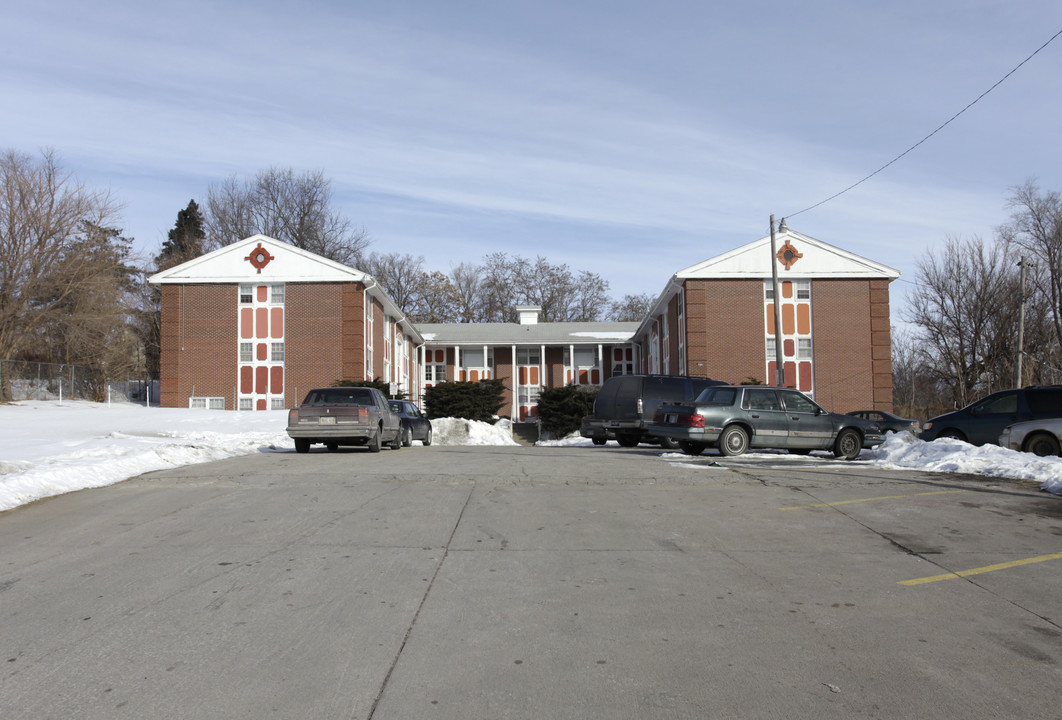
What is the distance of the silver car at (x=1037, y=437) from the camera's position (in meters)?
15.8

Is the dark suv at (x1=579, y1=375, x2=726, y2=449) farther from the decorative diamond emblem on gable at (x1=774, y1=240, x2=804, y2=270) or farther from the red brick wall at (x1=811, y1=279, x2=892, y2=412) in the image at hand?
the red brick wall at (x1=811, y1=279, x2=892, y2=412)

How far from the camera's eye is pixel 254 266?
140 ft

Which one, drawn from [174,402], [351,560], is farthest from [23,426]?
[351,560]

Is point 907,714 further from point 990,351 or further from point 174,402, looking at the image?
point 990,351

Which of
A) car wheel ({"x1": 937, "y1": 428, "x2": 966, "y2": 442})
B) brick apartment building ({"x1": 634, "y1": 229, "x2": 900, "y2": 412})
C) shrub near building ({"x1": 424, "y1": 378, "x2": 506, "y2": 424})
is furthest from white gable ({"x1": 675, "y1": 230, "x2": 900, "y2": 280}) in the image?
car wheel ({"x1": 937, "y1": 428, "x2": 966, "y2": 442})

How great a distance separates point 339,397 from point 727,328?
2759cm

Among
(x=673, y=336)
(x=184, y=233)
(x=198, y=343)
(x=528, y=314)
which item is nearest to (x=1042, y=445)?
(x=673, y=336)

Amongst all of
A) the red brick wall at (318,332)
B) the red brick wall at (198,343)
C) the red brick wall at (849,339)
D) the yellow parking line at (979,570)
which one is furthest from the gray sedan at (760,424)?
the red brick wall at (198,343)

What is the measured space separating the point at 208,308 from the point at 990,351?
4424cm

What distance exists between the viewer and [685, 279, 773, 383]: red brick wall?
140 feet

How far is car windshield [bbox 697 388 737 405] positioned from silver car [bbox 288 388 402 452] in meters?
7.45

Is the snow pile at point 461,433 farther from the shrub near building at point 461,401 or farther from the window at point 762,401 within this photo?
the window at point 762,401

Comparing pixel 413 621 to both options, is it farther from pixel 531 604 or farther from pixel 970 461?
pixel 970 461

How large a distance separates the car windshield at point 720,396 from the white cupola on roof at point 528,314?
4707 centimetres
